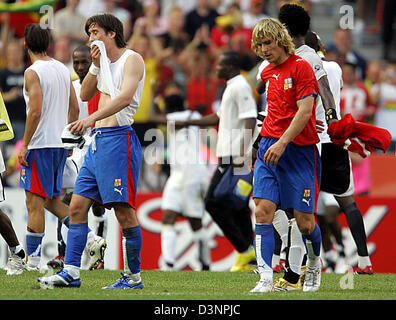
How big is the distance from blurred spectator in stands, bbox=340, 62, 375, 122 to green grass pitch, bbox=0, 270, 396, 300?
587 cm

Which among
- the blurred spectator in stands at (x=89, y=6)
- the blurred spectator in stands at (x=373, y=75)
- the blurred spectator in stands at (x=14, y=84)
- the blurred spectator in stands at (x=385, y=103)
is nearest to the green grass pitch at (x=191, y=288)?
the blurred spectator in stands at (x=14, y=84)

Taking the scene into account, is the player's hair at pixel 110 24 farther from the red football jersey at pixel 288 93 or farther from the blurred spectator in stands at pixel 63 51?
the blurred spectator in stands at pixel 63 51

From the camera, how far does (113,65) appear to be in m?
7.05

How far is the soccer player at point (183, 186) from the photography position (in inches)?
487

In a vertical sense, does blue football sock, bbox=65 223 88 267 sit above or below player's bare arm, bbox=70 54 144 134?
below

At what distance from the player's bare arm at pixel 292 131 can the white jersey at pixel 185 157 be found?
5.75 m

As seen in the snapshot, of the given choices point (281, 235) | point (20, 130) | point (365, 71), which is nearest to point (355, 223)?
point (281, 235)

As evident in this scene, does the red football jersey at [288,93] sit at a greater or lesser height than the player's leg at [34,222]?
greater

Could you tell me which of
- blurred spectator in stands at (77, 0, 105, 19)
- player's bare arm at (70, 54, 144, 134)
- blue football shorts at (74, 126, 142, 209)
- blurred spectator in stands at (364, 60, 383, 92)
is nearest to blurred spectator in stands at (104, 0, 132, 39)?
blurred spectator in stands at (77, 0, 105, 19)

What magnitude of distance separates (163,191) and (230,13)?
5255 millimetres

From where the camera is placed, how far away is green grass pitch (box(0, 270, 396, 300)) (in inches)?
257

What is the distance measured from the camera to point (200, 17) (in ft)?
57.3

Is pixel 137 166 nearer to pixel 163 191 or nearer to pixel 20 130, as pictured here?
pixel 163 191

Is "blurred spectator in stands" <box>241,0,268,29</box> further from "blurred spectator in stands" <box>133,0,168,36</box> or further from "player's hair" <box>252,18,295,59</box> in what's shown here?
"player's hair" <box>252,18,295,59</box>
